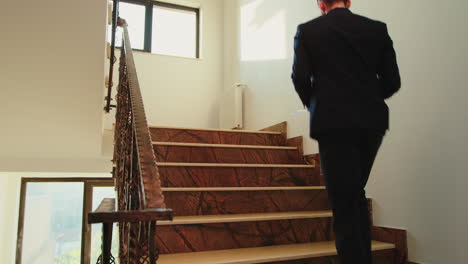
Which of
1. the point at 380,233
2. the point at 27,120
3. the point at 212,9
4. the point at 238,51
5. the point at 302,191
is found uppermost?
the point at 212,9

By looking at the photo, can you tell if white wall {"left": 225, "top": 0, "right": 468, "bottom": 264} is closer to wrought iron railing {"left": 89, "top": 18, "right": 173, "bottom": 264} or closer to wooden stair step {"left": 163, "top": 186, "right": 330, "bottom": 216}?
wooden stair step {"left": 163, "top": 186, "right": 330, "bottom": 216}

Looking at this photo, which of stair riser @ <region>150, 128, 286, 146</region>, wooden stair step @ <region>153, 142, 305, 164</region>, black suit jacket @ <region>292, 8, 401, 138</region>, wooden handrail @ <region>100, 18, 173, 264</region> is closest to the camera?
wooden handrail @ <region>100, 18, 173, 264</region>

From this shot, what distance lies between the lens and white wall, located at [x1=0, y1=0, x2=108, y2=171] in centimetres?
237

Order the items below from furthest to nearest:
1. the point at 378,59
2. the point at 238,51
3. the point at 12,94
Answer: the point at 238,51 → the point at 12,94 → the point at 378,59

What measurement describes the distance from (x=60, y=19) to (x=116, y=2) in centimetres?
41

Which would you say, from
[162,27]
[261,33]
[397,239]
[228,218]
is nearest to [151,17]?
[162,27]

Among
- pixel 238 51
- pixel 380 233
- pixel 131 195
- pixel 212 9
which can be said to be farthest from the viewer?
pixel 212 9

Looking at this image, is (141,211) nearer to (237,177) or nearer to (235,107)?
(237,177)

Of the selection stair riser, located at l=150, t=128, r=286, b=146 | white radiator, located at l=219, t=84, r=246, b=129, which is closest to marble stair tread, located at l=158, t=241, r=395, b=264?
stair riser, located at l=150, t=128, r=286, b=146

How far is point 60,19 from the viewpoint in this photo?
2395 millimetres

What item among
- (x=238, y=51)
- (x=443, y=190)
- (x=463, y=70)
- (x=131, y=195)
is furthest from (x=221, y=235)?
(x=238, y=51)

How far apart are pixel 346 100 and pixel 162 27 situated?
4888mm

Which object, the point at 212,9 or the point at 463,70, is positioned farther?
the point at 212,9

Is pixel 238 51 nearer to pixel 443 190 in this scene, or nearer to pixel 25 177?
pixel 443 190
